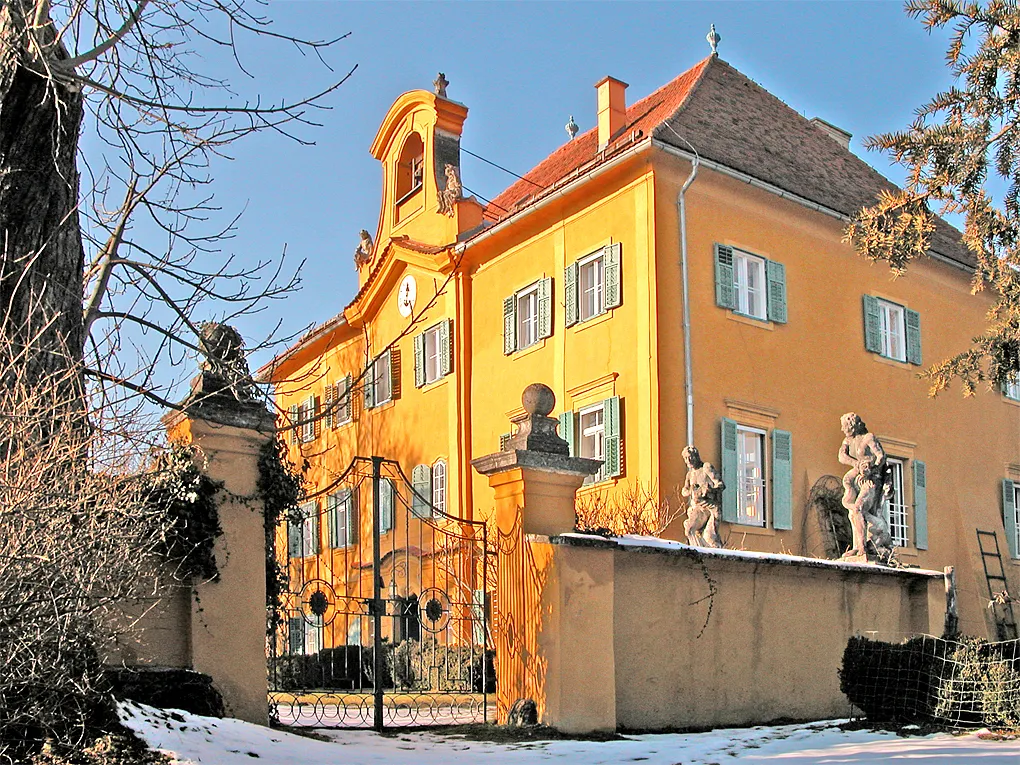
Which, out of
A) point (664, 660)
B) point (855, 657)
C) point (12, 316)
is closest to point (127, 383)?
point (12, 316)

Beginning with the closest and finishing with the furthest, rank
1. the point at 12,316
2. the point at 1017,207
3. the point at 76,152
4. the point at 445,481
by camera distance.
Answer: the point at 12,316 < the point at 76,152 < the point at 1017,207 < the point at 445,481

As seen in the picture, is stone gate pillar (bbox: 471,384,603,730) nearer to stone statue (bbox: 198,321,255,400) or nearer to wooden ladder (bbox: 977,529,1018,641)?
stone statue (bbox: 198,321,255,400)

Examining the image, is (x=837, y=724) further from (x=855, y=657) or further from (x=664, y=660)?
(x=664, y=660)

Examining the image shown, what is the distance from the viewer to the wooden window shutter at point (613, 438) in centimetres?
1877

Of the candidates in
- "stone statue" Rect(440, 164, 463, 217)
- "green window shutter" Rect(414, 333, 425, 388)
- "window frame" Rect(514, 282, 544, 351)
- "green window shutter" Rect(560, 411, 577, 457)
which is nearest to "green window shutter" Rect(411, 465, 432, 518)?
"green window shutter" Rect(414, 333, 425, 388)

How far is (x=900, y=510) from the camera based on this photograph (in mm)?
21547

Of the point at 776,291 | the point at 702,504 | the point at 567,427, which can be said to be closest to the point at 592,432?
the point at 567,427

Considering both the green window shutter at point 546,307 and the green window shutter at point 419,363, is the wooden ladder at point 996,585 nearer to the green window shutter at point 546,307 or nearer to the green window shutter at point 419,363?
the green window shutter at point 546,307

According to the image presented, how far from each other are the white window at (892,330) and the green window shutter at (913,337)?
0.07 m

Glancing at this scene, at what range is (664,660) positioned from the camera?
10523 mm

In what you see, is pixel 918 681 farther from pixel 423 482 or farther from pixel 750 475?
pixel 423 482

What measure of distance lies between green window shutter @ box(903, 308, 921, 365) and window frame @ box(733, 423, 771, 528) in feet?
15.3

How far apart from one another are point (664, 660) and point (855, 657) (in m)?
1.64

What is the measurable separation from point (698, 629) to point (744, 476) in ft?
28.6
